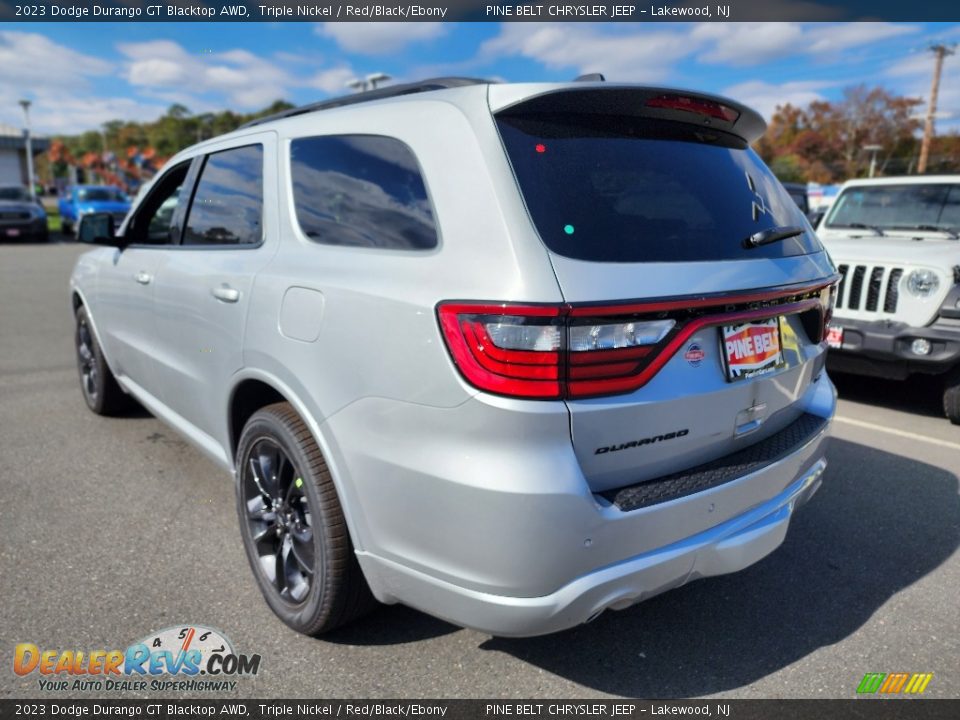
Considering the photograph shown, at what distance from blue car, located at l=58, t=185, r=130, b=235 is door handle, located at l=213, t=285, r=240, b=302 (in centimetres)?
2215

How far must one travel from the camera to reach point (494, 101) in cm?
206

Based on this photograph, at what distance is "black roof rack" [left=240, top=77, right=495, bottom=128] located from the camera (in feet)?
7.82

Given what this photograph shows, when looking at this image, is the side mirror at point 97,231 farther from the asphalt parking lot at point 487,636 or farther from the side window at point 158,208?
the asphalt parking lot at point 487,636

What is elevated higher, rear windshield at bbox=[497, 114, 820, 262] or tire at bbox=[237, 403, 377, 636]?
rear windshield at bbox=[497, 114, 820, 262]

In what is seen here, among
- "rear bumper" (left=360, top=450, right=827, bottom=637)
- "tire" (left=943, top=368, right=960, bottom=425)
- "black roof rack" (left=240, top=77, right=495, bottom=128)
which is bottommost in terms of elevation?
"tire" (left=943, top=368, right=960, bottom=425)

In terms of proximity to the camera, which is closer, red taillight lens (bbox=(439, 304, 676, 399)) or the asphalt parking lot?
red taillight lens (bbox=(439, 304, 676, 399))

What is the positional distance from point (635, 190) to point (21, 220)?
22545 millimetres

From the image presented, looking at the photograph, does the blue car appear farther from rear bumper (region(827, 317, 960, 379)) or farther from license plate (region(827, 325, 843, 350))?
rear bumper (region(827, 317, 960, 379))

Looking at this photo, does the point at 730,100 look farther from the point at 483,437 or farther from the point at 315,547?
the point at 315,547

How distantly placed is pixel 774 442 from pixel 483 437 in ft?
3.84

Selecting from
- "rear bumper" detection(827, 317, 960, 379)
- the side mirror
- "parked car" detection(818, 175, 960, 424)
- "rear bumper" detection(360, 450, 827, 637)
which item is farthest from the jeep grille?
the side mirror

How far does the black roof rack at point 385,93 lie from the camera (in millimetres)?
2383

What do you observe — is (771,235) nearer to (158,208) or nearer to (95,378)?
(158,208)

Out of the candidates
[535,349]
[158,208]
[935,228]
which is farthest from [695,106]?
[935,228]
